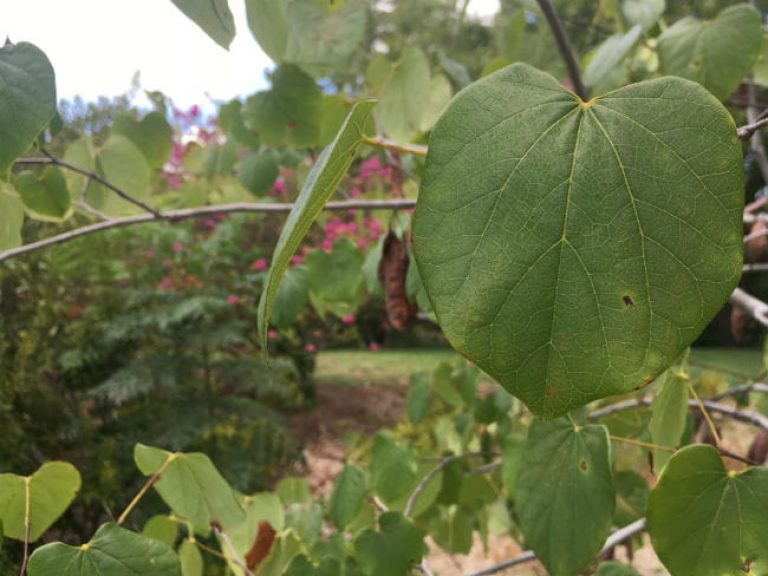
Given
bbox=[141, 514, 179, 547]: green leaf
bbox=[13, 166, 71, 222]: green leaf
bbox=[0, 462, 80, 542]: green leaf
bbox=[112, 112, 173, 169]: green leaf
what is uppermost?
bbox=[112, 112, 173, 169]: green leaf

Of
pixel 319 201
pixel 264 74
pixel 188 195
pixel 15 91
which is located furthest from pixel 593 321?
pixel 188 195

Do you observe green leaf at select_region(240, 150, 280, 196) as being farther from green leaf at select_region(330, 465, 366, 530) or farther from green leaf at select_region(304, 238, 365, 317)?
green leaf at select_region(330, 465, 366, 530)

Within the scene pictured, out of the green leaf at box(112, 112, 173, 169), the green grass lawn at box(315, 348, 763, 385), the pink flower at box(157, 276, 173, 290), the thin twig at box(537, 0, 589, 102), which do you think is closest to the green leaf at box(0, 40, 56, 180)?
the thin twig at box(537, 0, 589, 102)

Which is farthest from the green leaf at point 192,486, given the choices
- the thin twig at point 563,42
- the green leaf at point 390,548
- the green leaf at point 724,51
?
the green leaf at point 724,51

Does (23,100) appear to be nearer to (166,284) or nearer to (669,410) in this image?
(669,410)

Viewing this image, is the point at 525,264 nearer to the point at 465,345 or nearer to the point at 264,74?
the point at 465,345
